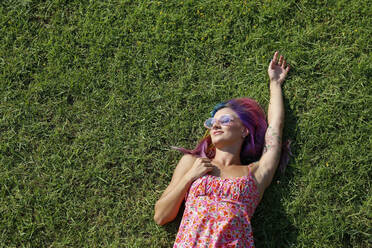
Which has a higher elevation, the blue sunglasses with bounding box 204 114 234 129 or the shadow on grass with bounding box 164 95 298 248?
the blue sunglasses with bounding box 204 114 234 129

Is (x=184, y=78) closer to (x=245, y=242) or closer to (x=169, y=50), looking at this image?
(x=169, y=50)

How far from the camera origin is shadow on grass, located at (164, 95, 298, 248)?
527 cm

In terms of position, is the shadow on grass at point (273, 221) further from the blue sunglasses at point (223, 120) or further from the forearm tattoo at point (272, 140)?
the blue sunglasses at point (223, 120)

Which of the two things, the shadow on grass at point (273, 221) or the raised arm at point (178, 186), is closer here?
the raised arm at point (178, 186)

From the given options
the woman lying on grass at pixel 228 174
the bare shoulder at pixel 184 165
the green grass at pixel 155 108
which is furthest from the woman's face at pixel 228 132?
the green grass at pixel 155 108

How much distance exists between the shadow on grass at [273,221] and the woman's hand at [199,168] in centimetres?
59

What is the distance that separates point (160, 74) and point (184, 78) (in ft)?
1.05

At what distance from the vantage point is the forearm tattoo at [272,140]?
17.3ft

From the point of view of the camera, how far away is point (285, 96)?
18.7 ft

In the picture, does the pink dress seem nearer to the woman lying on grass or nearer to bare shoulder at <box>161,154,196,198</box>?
the woman lying on grass

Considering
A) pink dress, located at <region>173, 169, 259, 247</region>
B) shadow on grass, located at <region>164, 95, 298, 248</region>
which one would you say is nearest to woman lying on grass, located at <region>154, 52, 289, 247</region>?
pink dress, located at <region>173, 169, 259, 247</region>

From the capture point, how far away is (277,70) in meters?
5.80

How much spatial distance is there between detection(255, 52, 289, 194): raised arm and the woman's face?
0.31 meters

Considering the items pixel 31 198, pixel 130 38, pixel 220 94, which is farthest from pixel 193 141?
pixel 31 198
